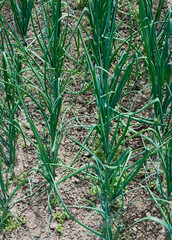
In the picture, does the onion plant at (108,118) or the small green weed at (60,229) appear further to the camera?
the small green weed at (60,229)

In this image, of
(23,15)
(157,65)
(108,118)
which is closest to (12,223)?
(108,118)

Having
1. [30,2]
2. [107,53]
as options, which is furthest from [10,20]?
[107,53]

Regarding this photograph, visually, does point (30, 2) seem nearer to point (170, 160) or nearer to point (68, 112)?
point (68, 112)

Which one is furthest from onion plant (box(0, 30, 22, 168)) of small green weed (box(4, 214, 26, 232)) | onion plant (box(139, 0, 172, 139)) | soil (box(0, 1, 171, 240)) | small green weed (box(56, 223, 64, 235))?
onion plant (box(139, 0, 172, 139))

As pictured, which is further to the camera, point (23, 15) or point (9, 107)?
point (23, 15)

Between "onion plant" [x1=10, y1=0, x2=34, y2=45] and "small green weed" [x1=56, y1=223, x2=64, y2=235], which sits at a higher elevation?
"onion plant" [x1=10, y1=0, x2=34, y2=45]

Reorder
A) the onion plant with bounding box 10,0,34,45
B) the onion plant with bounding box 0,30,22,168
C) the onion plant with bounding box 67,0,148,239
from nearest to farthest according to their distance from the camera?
the onion plant with bounding box 67,0,148,239 < the onion plant with bounding box 0,30,22,168 < the onion plant with bounding box 10,0,34,45

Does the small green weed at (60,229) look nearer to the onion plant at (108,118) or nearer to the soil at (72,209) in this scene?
the soil at (72,209)

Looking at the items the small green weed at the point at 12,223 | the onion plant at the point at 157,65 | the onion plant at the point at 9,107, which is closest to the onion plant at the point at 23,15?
the onion plant at the point at 9,107

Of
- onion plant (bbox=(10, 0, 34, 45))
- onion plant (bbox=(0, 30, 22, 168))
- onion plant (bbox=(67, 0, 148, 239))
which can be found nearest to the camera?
onion plant (bbox=(67, 0, 148, 239))

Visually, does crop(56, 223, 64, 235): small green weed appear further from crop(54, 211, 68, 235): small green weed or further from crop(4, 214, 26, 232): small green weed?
crop(4, 214, 26, 232): small green weed

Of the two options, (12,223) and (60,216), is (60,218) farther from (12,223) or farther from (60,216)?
(12,223)

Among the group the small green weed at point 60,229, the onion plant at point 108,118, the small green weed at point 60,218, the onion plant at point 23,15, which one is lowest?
the small green weed at point 60,229

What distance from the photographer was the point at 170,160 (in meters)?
1.48
